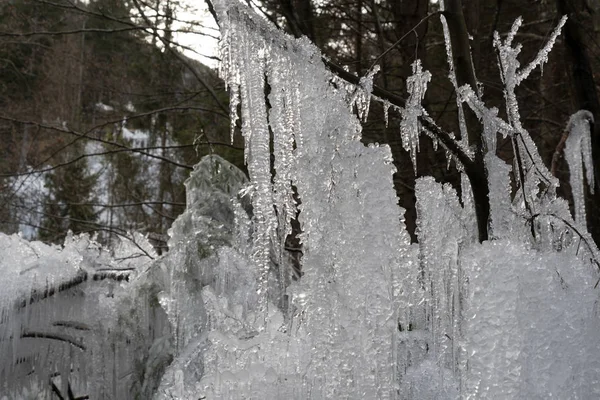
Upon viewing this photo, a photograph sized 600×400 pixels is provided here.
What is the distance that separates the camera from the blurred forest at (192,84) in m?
3.97

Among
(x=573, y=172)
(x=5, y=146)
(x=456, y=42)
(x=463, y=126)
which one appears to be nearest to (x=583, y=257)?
(x=463, y=126)

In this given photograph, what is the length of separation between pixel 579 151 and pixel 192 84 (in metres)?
6.90

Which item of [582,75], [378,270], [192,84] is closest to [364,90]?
[378,270]

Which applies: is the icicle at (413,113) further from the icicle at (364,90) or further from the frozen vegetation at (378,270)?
the icicle at (364,90)

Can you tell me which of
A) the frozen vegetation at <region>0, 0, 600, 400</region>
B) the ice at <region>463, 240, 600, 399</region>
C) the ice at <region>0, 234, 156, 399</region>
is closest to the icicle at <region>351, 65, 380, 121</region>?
the frozen vegetation at <region>0, 0, 600, 400</region>

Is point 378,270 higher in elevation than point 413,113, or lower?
lower

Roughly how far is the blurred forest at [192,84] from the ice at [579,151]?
0.24 feet

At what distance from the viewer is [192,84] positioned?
9.09m

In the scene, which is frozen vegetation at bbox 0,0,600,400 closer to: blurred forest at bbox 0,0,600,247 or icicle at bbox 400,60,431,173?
icicle at bbox 400,60,431,173

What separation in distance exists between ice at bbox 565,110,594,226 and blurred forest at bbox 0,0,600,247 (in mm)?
73

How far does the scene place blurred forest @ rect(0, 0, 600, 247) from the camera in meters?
3.97

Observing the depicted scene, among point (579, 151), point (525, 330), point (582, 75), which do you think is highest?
point (582, 75)

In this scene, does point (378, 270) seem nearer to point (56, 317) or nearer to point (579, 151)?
point (579, 151)

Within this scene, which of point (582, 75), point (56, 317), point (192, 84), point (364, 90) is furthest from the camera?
point (192, 84)
